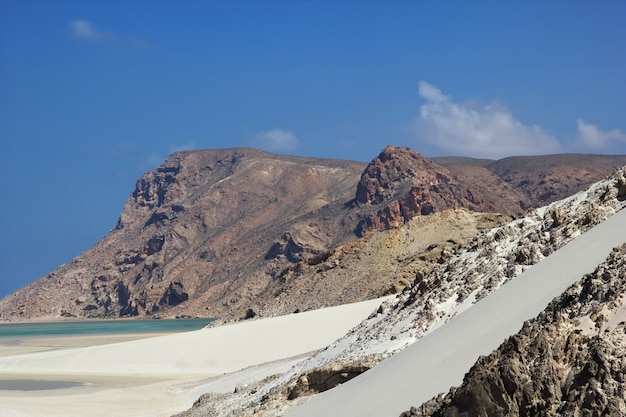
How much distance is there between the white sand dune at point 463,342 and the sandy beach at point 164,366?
12093 millimetres

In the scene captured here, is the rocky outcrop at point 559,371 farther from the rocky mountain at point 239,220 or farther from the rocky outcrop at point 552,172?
the rocky outcrop at point 552,172

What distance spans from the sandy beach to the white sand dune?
1209 cm

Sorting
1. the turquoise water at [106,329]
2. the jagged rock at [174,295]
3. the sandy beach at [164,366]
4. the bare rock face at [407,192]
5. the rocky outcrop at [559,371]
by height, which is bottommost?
the rocky outcrop at [559,371]

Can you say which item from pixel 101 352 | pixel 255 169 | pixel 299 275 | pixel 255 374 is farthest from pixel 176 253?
pixel 255 374

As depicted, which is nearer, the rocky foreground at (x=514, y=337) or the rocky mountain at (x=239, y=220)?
the rocky foreground at (x=514, y=337)

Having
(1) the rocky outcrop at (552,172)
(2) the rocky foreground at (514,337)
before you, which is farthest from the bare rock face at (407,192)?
(2) the rocky foreground at (514,337)

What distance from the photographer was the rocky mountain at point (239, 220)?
12600 centimetres

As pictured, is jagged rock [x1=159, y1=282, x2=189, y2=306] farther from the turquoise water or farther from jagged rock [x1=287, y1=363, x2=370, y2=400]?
jagged rock [x1=287, y1=363, x2=370, y2=400]

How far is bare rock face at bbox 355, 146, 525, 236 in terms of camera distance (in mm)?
124062

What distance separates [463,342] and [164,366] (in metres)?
28.7

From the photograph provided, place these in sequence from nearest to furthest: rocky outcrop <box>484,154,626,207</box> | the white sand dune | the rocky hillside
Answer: the white sand dune < rocky outcrop <box>484,154,626,207</box> < the rocky hillside

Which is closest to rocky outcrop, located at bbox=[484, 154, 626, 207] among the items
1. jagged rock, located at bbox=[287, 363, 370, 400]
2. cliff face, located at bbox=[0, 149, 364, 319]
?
cliff face, located at bbox=[0, 149, 364, 319]

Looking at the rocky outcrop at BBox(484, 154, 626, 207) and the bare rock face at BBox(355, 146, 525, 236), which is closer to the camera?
the bare rock face at BBox(355, 146, 525, 236)

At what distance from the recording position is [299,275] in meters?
61.1
